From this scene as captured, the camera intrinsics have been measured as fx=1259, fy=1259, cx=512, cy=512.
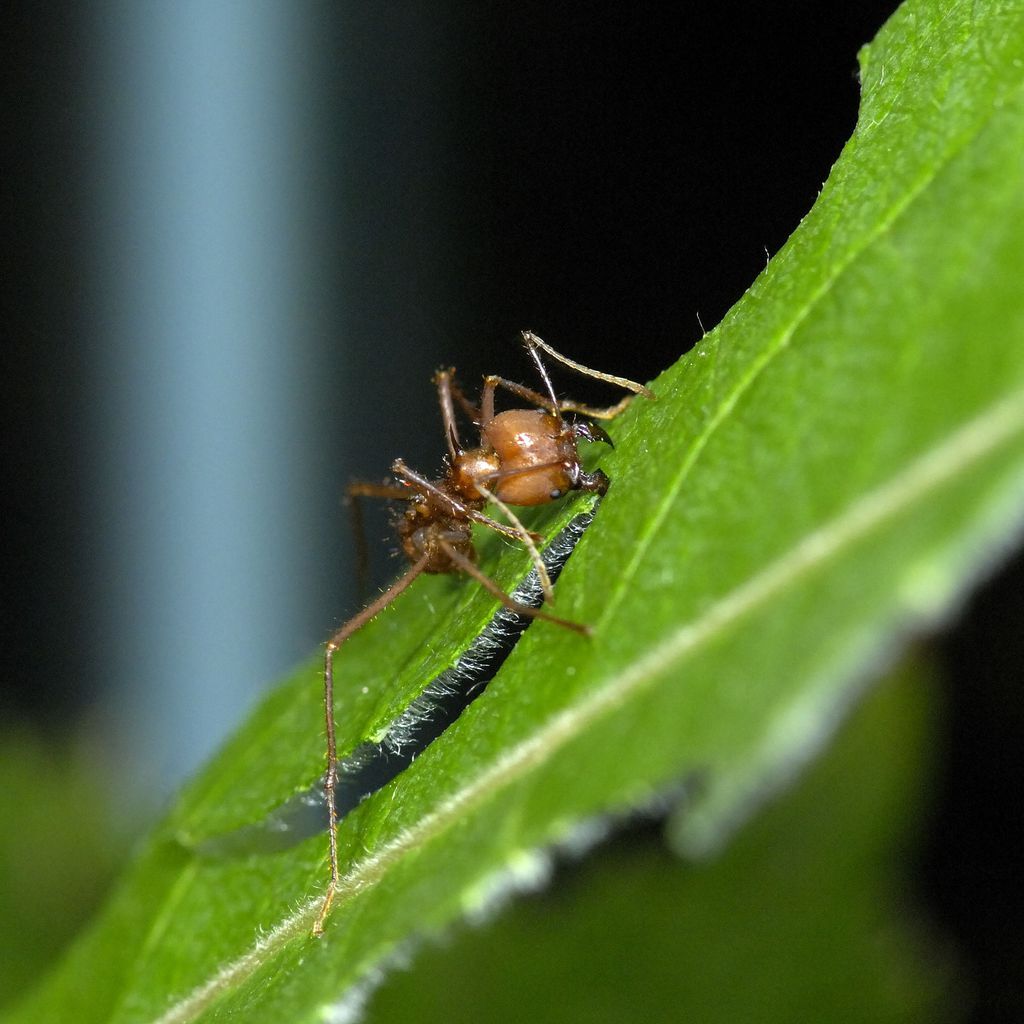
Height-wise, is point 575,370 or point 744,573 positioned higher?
point 744,573

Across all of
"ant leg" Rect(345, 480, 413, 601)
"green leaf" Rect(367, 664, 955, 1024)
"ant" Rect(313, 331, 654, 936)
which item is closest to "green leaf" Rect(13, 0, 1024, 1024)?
"ant" Rect(313, 331, 654, 936)

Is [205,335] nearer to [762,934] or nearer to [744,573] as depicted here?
[762,934]

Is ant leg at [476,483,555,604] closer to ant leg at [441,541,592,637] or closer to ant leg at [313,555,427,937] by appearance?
ant leg at [441,541,592,637]

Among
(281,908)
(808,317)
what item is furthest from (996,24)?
(281,908)

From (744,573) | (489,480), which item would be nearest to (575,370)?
(489,480)

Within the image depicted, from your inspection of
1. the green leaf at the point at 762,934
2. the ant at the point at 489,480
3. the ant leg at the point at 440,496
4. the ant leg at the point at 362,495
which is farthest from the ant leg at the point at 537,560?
the green leaf at the point at 762,934

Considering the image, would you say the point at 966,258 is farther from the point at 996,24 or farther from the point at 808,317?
the point at 996,24

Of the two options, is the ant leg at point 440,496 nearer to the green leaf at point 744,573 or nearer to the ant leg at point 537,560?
the ant leg at point 537,560
